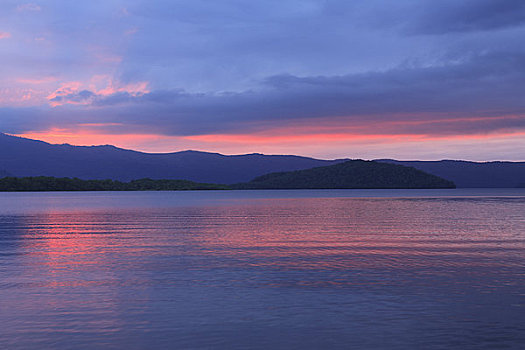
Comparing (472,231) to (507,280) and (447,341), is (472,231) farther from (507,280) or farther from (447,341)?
(447,341)

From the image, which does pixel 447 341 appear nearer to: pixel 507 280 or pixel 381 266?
pixel 507 280

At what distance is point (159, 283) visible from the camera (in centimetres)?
2550

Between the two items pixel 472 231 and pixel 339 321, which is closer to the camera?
pixel 339 321

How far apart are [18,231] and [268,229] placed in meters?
27.1

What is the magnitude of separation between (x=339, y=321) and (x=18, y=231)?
47783 millimetres

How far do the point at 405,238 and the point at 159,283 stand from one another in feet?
90.8

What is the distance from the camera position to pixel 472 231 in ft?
176

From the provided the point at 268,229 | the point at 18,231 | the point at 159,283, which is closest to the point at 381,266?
the point at 159,283

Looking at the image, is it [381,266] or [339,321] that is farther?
[381,266]

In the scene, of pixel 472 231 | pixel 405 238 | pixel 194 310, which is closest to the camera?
pixel 194 310

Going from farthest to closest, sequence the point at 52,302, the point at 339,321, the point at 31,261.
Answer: the point at 31,261 < the point at 52,302 < the point at 339,321

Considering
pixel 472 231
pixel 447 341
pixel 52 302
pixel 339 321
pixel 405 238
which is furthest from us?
pixel 472 231

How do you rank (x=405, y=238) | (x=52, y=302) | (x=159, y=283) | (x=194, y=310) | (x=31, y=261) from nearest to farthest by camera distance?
(x=194, y=310) < (x=52, y=302) < (x=159, y=283) < (x=31, y=261) < (x=405, y=238)

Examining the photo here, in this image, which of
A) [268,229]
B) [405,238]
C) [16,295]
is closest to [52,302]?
[16,295]
